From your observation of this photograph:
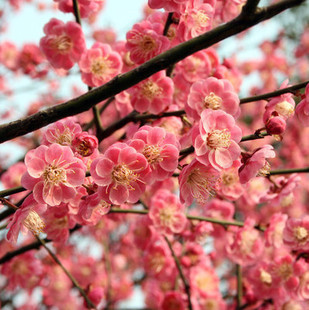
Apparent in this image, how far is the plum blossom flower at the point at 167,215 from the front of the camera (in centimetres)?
236

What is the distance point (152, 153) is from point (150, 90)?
2.13 ft

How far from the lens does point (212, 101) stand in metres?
1.60

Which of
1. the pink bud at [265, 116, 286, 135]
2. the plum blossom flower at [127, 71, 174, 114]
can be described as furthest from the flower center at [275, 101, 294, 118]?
the plum blossom flower at [127, 71, 174, 114]

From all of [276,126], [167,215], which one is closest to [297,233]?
[167,215]

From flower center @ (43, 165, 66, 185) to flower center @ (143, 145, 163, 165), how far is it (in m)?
0.30

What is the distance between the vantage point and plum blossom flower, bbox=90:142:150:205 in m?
1.26

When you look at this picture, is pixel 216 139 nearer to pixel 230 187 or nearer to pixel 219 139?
pixel 219 139

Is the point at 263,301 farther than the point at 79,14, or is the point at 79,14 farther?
the point at 263,301

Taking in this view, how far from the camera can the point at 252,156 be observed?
138 cm

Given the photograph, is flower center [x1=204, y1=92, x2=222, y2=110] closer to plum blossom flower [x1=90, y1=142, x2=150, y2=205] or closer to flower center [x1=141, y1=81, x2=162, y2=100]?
flower center [x1=141, y1=81, x2=162, y2=100]

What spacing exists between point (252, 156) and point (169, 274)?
190cm

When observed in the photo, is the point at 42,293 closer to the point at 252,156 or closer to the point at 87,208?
the point at 87,208

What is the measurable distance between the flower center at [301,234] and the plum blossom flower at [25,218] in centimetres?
140

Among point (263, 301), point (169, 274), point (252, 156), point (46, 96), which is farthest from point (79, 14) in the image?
point (46, 96)
